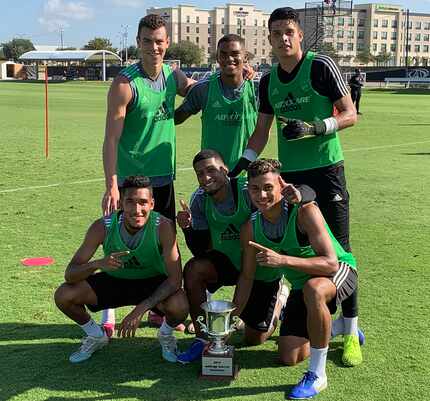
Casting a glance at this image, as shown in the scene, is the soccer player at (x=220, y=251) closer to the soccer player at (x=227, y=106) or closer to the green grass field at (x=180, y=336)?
the green grass field at (x=180, y=336)

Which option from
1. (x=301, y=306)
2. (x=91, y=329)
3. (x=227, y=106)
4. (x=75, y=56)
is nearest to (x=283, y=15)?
(x=227, y=106)

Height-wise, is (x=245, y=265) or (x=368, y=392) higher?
(x=245, y=265)

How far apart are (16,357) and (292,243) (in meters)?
1.95

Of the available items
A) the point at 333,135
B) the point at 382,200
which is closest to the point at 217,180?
the point at 333,135

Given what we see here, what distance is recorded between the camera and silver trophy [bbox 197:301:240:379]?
3.86m

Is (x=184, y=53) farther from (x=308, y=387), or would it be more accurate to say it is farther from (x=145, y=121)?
(x=308, y=387)

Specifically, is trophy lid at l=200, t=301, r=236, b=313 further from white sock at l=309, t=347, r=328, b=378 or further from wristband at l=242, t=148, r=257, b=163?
wristband at l=242, t=148, r=257, b=163

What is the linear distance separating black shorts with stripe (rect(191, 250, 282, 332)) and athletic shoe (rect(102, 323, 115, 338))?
77cm

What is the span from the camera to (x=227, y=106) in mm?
4691

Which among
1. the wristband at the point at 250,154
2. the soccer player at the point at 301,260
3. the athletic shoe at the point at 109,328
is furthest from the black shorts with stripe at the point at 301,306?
the athletic shoe at the point at 109,328

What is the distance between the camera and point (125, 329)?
12.8 ft

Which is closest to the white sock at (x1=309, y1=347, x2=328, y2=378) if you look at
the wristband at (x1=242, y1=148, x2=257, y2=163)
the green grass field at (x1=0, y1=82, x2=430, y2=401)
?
the green grass field at (x1=0, y1=82, x2=430, y2=401)

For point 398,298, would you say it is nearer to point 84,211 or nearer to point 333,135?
point 333,135

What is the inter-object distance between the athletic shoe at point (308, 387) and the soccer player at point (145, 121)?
1.55m
